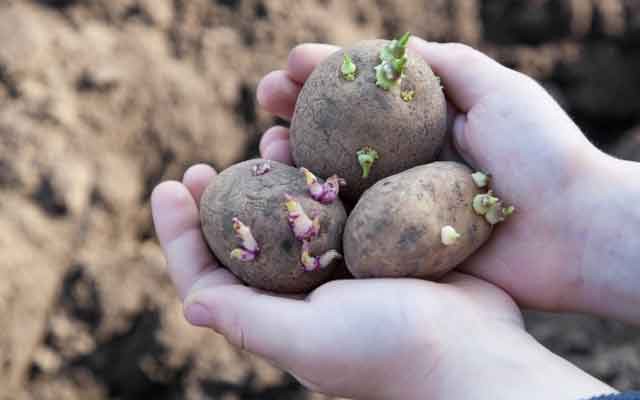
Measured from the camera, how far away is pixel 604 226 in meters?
1.70

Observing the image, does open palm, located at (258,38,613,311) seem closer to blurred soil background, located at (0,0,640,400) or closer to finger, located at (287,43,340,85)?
finger, located at (287,43,340,85)

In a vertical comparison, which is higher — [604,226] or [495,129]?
[495,129]

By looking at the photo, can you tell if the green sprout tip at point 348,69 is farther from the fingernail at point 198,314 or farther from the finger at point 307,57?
the fingernail at point 198,314

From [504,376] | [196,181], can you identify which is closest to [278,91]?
[196,181]

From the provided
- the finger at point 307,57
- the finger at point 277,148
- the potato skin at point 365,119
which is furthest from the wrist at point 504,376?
the finger at point 307,57

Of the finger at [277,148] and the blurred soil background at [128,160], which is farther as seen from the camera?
the blurred soil background at [128,160]

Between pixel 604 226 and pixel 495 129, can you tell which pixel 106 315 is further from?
pixel 604 226

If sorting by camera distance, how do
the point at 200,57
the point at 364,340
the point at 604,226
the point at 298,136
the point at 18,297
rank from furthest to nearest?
1. the point at 200,57
2. the point at 18,297
3. the point at 298,136
4. the point at 604,226
5. the point at 364,340

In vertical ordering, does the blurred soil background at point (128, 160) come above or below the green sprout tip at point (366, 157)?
below

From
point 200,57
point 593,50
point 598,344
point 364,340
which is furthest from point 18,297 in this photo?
point 593,50

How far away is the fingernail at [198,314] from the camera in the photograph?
63.5 inches

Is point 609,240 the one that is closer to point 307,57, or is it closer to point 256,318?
point 256,318

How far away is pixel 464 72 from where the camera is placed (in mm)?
1937

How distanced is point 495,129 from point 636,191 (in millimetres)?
386
